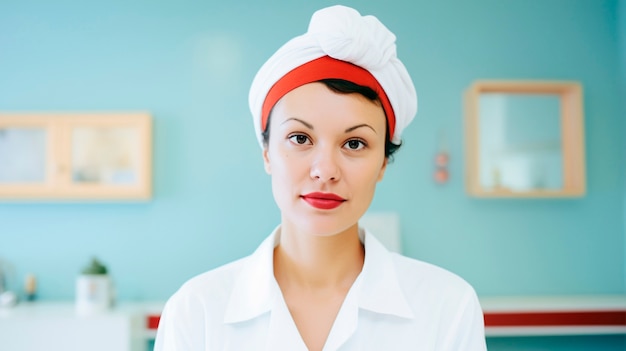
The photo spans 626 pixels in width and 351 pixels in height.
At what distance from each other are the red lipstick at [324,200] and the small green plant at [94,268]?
72.6 inches

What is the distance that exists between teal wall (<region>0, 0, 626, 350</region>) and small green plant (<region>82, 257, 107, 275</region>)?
0.72 feet

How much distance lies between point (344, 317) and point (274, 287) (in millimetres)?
153

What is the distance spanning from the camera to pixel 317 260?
1109 mm

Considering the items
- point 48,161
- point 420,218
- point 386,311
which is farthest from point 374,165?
point 48,161

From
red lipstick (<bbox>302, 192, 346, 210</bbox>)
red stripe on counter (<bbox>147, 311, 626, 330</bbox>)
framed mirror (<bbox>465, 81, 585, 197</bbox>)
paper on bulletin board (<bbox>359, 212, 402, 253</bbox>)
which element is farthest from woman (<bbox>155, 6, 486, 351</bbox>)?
framed mirror (<bbox>465, 81, 585, 197</bbox>)

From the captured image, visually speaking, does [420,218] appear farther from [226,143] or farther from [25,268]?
[25,268]

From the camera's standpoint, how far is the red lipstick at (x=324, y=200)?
978mm

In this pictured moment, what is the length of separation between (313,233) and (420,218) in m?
1.84

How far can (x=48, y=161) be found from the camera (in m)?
2.67

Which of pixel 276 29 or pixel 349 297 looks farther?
pixel 276 29

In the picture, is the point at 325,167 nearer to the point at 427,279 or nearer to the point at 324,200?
the point at 324,200

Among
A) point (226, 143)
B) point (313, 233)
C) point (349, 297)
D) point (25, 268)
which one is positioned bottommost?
point (25, 268)

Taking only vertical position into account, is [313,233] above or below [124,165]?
below

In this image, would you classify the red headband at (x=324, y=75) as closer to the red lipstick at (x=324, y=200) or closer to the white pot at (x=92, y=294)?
the red lipstick at (x=324, y=200)
